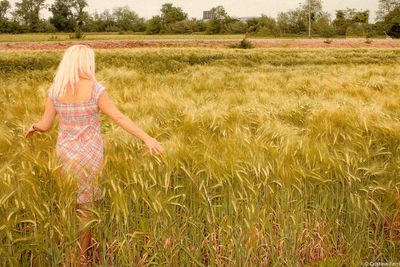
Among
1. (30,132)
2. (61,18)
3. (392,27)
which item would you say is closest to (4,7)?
(61,18)

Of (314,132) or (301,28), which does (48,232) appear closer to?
(314,132)

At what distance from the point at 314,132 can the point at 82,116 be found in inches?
72.0

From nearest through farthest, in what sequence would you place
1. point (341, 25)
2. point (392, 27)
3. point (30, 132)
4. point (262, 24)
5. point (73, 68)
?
point (73, 68) < point (30, 132) < point (392, 27) < point (341, 25) < point (262, 24)

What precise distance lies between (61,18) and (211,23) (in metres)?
20.2

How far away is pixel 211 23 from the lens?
58.7 meters

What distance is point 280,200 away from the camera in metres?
2.95

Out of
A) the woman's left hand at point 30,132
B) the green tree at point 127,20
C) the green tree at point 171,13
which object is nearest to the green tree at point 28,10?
the green tree at point 127,20

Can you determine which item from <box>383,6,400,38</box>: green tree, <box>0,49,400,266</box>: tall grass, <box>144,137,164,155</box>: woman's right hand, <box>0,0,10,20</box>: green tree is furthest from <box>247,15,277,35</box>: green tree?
<box>144,137,164,155</box>: woman's right hand

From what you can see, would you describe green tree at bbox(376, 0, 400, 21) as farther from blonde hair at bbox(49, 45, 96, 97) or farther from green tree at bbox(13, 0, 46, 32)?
blonde hair at bbox(49, 45, 96, 97)

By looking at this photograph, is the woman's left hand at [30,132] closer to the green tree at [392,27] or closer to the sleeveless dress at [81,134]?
the sleeveless dress at [81,134]

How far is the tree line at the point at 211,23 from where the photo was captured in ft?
177

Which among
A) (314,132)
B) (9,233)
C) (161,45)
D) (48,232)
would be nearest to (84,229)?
(48,232)

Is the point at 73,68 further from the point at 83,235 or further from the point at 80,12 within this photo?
the point at 80,12

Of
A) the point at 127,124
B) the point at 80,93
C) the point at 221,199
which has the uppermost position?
the point at 80,93
